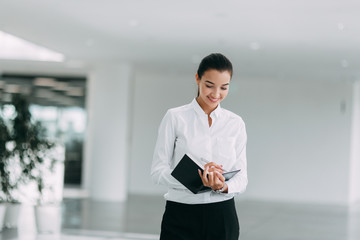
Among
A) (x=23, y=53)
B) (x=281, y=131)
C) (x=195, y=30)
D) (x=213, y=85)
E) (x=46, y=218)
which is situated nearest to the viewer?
(x=213, y=85)

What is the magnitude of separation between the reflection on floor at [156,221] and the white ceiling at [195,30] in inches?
113

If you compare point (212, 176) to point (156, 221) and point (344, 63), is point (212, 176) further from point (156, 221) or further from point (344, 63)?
point (344, 63)

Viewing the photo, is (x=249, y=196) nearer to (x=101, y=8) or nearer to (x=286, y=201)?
(x=286, y=201)

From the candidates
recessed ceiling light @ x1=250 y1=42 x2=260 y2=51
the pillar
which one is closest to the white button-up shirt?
recessed ceiling light @ x1=250 y1=42 x2=260 y2=51

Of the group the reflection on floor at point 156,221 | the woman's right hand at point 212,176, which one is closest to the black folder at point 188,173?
the woman's right hand at point 212,176

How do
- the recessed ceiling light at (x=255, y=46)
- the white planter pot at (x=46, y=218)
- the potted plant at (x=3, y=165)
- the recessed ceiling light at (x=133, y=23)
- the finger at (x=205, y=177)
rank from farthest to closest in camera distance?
the recessed ceiling light at (x=255, y=46)
the recessed ceiling light at (x=133, y=23)
the potted plant at (x=3, y=165)
the white planter pot at (x=46, y=218)
the finger at (x=205, y=177)

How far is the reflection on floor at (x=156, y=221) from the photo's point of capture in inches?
315

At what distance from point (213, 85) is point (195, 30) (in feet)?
22.0

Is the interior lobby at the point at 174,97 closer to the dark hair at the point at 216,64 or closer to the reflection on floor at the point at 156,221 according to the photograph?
the reflection on floor at the point at 156,221

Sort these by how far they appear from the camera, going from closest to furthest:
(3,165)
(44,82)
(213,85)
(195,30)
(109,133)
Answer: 1. (213,85)
2. (3,165)
3. (195,30)
4. (109,133)
5. (44,82)

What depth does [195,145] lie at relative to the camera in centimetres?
220

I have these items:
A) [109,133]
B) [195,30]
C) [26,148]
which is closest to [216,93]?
[26,148]

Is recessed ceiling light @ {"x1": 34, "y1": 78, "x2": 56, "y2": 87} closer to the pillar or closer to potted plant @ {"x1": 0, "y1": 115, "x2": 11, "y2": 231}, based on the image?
the pillar

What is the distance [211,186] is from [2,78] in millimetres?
13852
